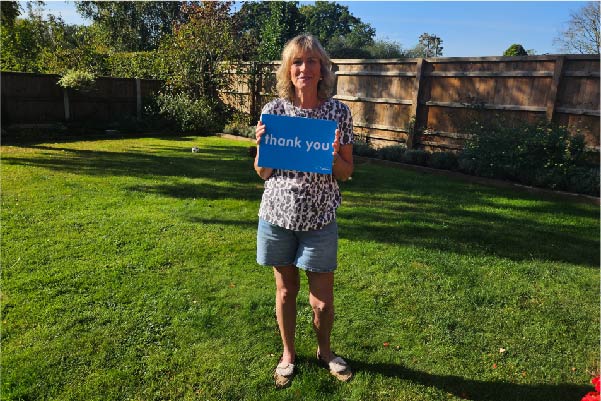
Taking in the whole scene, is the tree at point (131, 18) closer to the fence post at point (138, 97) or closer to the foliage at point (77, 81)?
the fence post at point (138, 97)

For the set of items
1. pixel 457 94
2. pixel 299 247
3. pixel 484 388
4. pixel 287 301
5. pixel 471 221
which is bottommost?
pixel 484 388

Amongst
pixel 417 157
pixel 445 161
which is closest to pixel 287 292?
pixel 445 161

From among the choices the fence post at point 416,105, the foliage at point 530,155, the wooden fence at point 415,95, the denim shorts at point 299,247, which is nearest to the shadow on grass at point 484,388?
the denim shorts at point 299,247

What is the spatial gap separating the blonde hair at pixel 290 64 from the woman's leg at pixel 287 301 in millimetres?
931

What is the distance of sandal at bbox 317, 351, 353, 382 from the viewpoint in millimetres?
2469

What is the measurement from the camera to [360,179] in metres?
7.34

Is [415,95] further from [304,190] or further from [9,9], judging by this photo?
[9,9]

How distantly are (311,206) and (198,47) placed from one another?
1269cm

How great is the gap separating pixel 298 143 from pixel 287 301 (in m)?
0.91

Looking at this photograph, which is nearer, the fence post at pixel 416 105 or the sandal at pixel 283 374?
the sandal at pixel 283 374

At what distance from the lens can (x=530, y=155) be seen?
23.1ft

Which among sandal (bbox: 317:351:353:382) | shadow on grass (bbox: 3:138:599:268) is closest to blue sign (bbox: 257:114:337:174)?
sandal (bbox: 317:351:353:382)

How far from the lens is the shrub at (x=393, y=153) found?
357 inches

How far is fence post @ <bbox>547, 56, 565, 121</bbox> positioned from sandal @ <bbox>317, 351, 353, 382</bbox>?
6901 mm
